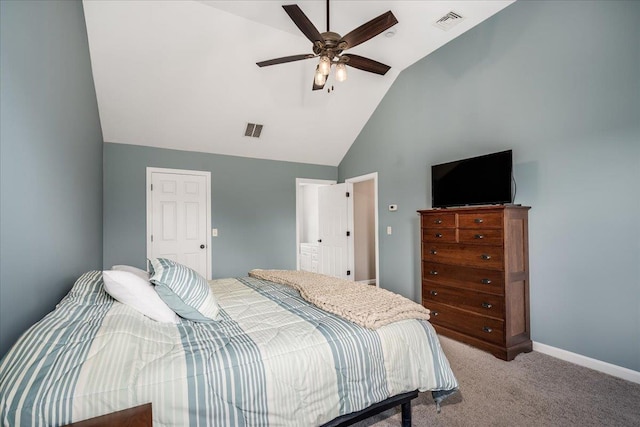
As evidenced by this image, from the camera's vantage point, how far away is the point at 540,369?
2416 millimetres

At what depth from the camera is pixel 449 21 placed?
3209 mm

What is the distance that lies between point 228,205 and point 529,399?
4.29m

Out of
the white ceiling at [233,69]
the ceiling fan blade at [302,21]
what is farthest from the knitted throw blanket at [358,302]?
the white ceiling at [233,69]

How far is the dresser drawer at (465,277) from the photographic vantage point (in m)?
2.65

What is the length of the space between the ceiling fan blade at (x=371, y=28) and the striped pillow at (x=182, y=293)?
6.76 ft

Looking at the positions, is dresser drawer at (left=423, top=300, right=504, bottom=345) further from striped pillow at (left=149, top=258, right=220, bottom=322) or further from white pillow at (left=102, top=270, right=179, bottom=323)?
white pillow at (left=102, top=270, right=179, bottom=323)

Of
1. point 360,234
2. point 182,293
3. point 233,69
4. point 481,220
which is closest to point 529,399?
point 481,220

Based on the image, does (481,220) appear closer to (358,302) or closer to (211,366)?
(358,302)

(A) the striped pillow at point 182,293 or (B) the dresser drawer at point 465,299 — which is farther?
(B) the dresser drawer at point 465,299

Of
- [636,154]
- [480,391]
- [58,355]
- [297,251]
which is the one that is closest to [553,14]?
[636,154]

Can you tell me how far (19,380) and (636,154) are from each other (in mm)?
3632

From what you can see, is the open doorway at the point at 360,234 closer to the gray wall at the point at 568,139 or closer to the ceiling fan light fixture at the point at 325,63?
the gray wall at the point at 568,139

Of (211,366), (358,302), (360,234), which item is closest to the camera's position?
(211,366)

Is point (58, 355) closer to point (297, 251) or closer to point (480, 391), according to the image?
point (480, 391)
